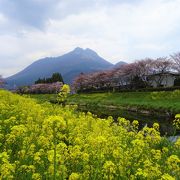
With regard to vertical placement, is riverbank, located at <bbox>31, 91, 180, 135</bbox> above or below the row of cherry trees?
below

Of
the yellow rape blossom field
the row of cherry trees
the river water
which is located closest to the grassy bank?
the river water

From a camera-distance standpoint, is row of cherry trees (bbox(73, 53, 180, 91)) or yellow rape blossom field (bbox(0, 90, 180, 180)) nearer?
yellow rape blossom field (bbox(0, 90, 180, 180))

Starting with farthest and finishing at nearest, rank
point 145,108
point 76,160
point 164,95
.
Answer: point 164,95 → point 145,108 → point 76,160

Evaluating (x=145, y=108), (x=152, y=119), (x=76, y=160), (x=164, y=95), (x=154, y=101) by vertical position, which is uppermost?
(x=76, y=160)

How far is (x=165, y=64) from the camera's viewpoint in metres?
77.3

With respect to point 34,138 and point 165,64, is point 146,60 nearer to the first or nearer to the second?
point 165,64

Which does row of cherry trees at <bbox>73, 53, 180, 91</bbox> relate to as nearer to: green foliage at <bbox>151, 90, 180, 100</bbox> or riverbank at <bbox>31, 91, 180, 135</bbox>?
riverbank at <bbox>31, 91, 180, 135</bbox>

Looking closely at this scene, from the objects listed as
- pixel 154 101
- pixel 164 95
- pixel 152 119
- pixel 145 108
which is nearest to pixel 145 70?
pixel 164 95

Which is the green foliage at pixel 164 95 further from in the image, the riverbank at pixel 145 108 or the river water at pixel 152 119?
the river water at pixel 152 119

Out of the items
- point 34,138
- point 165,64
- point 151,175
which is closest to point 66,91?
point 34,138

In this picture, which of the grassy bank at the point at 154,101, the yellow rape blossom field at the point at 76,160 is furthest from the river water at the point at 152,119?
the yellow rape blossom field at the point at 76,160

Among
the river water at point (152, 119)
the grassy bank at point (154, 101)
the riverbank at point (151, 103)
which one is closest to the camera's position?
the river water at point (152, 119)

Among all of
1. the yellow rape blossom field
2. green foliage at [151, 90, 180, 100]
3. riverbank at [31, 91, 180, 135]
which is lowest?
riverbank at [31, 91, 180, 135]

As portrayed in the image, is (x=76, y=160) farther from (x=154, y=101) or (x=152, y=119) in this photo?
(x=154, y=101)
